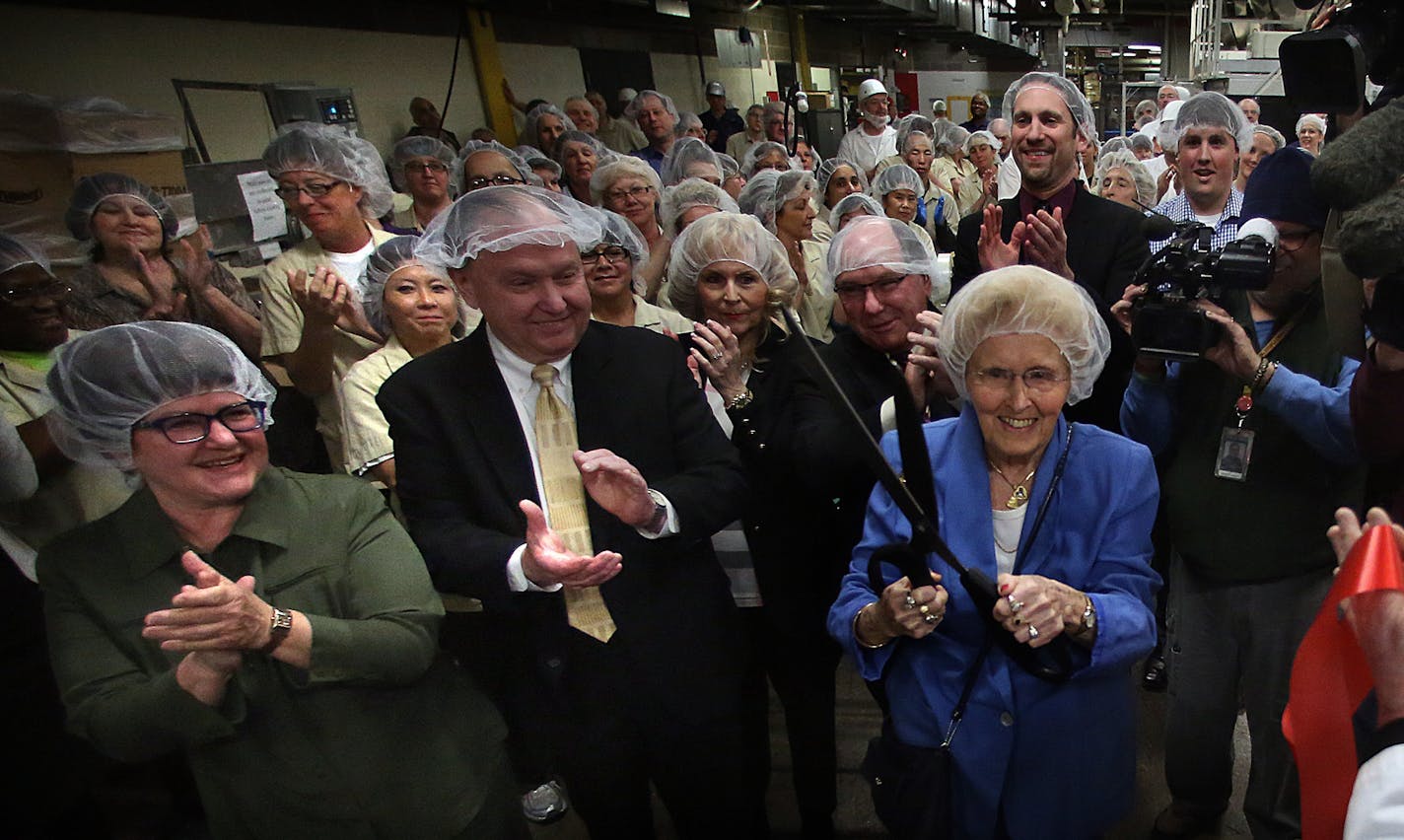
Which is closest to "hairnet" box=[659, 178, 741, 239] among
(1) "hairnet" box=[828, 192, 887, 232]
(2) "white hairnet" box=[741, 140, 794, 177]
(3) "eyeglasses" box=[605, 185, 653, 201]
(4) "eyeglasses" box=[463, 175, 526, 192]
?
(3) "eyeglasses" box=[605, 185, 653, 201]

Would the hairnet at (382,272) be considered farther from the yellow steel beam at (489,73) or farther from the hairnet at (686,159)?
the yellow steel beam at (489,73)

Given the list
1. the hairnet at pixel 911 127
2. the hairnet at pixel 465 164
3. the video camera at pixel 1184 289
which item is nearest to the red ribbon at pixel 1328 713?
the video camera at pixel 1184 289

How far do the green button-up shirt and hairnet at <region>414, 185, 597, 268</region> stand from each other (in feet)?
1.61

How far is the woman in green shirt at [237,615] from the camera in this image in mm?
1294

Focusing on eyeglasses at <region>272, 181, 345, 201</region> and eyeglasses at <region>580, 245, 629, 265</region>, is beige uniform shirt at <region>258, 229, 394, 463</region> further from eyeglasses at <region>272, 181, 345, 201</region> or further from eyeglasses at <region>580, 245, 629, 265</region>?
eyeglasses at <region>580, 245, 629, 265</region>

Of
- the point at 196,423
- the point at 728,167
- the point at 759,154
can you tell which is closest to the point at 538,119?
the point at 728,167

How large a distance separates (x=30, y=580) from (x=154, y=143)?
2122 millimetres

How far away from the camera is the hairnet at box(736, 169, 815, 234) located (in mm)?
3701

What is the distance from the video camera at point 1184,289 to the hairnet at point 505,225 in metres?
1.12

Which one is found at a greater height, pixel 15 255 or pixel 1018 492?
pixel 15 255

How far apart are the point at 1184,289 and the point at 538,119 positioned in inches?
200

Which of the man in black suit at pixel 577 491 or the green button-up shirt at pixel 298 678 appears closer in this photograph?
the green button-up shirt at pixel 298 678

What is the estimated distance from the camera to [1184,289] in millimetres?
1631

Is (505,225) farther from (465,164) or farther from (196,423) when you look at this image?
(465,164)
